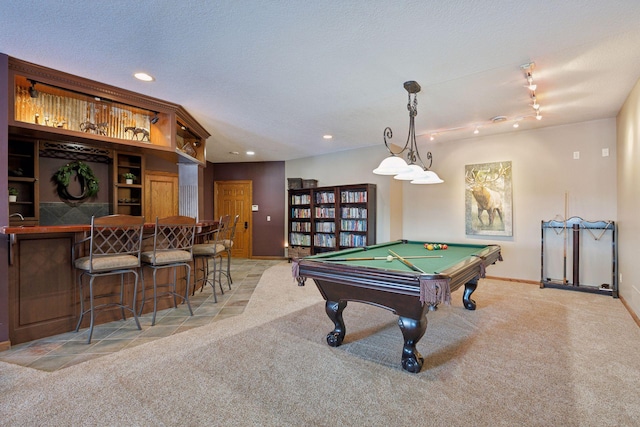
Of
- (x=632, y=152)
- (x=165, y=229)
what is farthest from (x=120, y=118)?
(x=632, y=152)

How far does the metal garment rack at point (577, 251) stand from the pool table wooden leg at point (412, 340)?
349cm

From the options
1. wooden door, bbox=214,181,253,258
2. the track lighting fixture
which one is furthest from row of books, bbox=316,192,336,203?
the track lighting fixture

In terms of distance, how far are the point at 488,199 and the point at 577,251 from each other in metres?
1.37

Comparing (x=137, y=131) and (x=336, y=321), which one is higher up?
(x=137, y=131)

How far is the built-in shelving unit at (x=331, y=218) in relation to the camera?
228 inches

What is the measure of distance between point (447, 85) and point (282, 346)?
2969 millimetres

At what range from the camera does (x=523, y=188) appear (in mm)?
4809

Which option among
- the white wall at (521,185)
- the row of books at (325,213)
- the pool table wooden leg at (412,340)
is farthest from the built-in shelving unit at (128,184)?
the pool table wooden leg at (412,340)

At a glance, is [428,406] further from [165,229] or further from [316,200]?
[316,200]

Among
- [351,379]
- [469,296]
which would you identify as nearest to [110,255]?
[351,379]

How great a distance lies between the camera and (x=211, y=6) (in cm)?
194

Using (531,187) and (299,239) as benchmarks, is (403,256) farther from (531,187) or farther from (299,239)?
(299,239)

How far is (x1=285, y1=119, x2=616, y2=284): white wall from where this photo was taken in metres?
4.28

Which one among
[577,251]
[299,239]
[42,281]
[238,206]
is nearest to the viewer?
[42,281]
